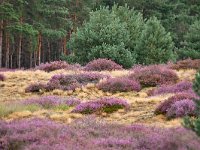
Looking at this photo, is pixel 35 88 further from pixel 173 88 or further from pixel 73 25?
pixel 73 25

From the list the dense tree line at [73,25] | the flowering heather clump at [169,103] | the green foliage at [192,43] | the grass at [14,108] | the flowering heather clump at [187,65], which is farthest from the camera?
the green foliage at [192,43]

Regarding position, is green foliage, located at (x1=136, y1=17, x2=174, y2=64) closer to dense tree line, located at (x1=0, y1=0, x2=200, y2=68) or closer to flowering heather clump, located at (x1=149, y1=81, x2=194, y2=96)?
dense tree line, located at (x1=0, y1=0, x2=200, y2=68)

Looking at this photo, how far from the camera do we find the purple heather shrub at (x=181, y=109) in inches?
461

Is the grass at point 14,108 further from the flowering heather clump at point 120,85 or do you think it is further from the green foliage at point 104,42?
the green foliage at point 104,42

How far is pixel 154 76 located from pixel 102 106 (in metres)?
6.09

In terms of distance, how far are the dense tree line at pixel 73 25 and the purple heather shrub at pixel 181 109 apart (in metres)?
20.1

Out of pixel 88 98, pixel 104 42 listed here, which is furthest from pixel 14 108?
pixel 104 42

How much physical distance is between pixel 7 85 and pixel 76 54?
1574 cm

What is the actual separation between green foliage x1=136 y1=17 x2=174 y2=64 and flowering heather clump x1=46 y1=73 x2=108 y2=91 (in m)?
14.2

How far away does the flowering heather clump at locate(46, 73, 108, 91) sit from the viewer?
62.8 ft

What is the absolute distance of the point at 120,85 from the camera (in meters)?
18.5

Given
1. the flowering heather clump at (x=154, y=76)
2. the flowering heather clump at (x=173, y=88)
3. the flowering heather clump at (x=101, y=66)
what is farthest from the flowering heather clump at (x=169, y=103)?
the flowering heather clump at (x=101, y=66)

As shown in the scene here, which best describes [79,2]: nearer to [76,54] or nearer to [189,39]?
[189,39]

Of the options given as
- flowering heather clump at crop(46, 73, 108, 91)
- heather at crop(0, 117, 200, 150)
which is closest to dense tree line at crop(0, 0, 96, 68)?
flowering heather clump at crop(46, 73, 108, 91)
